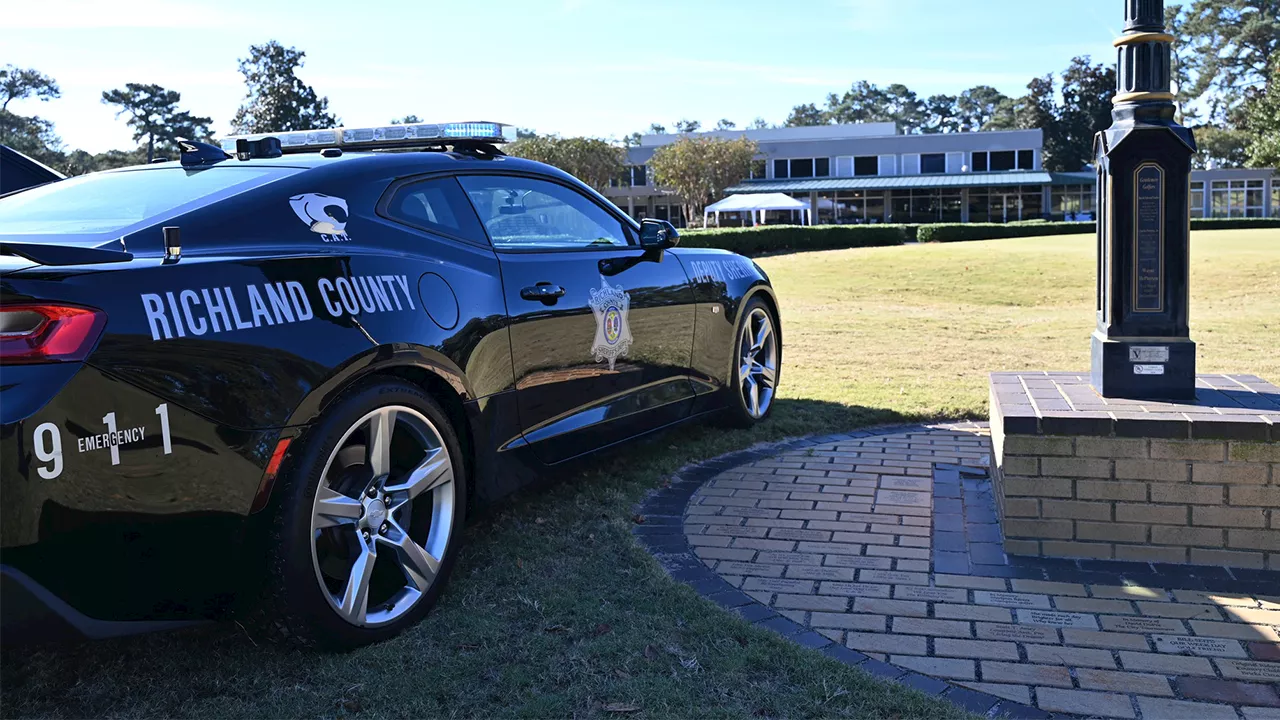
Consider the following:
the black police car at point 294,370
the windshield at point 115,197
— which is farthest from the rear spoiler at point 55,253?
the windshield at point 115,197

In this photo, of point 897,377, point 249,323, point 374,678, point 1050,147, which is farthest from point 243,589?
point 1050,147

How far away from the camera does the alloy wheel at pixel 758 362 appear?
600cm

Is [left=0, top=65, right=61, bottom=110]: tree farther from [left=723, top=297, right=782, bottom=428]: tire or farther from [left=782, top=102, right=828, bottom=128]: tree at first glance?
[left=782, top=102, right=828, bottom=128]: tree

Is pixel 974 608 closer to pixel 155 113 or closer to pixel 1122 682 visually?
pixel 1122 682

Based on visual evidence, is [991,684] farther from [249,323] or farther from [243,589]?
[249,323]

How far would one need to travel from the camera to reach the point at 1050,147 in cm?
7556

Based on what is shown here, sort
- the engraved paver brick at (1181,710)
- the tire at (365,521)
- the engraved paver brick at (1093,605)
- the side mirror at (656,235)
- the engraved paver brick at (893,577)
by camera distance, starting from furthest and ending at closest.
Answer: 1. the side mirror at (656,235)
2. the engraved paver brick at (893,577)
3. the engraved paver brick at (1093,605)
4. the tire at (365,521)
5. the engraved paver brick at (1181,710)

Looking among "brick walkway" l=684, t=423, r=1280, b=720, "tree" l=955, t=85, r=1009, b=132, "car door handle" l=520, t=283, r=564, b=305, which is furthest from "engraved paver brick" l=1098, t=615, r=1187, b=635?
"tree" l=955, t=85, r=1009, b=132

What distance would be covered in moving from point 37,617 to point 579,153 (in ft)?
185

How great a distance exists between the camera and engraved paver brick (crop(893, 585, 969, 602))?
3555mm

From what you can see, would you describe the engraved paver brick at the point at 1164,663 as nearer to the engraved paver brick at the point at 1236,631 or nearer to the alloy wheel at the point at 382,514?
the engraved paver brick at the point at 1236,631

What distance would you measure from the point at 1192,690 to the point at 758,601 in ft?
4.34

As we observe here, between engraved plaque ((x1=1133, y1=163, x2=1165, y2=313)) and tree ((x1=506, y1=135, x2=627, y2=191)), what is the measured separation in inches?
2077

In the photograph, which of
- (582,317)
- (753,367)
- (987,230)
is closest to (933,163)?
(987,230)
